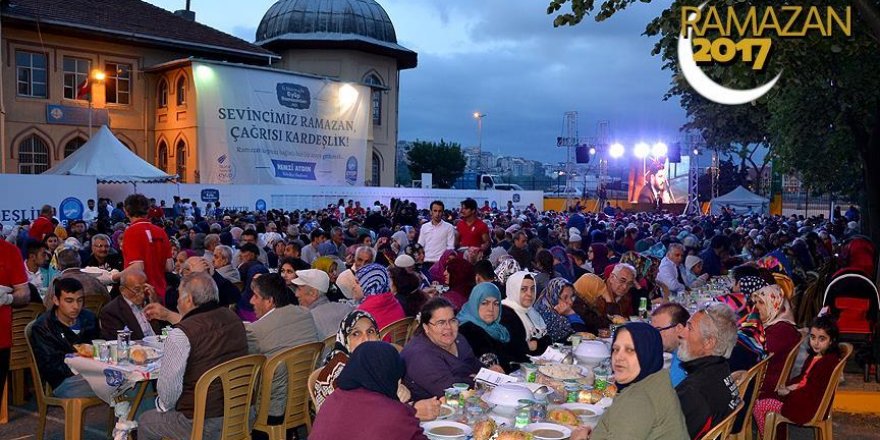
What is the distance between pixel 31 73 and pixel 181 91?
18.7ft

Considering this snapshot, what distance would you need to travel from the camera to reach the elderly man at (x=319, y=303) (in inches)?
249

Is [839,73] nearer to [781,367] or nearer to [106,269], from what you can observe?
[781,367]

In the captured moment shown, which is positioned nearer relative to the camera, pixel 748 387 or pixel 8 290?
pixel 748 387

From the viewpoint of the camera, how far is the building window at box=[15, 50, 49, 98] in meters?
31.0

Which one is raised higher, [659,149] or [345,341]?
[659,149]

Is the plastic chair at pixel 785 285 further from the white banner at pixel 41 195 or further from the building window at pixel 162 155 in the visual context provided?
the building window at pixel 162 155

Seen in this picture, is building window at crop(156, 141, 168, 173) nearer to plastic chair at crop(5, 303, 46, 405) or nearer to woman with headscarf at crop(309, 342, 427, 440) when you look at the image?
plastic chair at crop(5, 303, 46, 405)

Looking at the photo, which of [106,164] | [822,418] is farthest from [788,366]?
[106,164]

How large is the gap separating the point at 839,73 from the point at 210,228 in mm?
10346

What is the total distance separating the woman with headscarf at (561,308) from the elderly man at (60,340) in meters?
3.63

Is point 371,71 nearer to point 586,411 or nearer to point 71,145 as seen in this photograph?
point 71,145

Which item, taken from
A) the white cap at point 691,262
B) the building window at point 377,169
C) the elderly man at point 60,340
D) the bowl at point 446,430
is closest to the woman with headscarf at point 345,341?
the bowl at point 446,430

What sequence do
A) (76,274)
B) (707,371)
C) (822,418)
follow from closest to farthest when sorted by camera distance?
1. (707,371)
2. (822,418)
3. (76,274)

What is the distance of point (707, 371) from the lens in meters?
3.89
